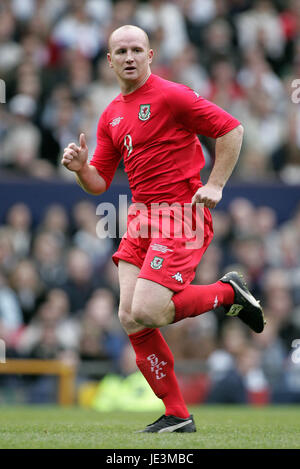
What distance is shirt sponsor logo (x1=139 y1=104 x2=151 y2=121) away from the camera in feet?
18.3

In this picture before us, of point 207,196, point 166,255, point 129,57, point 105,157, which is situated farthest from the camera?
point 105,157

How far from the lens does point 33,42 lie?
13.1 metres

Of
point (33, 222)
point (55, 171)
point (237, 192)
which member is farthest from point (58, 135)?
point (237, 192)

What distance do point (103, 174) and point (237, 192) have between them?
5952 mm

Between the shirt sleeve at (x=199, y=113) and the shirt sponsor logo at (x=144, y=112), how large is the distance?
5.4 inches

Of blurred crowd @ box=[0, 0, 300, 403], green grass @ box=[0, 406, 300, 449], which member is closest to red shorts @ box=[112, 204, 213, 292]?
green grass @ box=[0, 406, 300, 449]

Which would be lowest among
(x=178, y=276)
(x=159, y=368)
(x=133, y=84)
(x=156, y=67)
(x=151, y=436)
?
(x=151, y=436)

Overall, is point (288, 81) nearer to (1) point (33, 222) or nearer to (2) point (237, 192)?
(2) point (237, 192)

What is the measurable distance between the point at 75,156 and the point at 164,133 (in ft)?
1.87

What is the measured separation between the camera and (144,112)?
18.3 feet

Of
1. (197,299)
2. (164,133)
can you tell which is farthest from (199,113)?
(197,299)

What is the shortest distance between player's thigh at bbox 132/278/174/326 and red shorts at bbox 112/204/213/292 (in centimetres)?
4

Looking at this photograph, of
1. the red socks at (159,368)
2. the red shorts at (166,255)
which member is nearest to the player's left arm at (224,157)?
the red shorts at (166,255)

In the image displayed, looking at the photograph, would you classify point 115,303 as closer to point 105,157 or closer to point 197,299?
A: point 105,157
